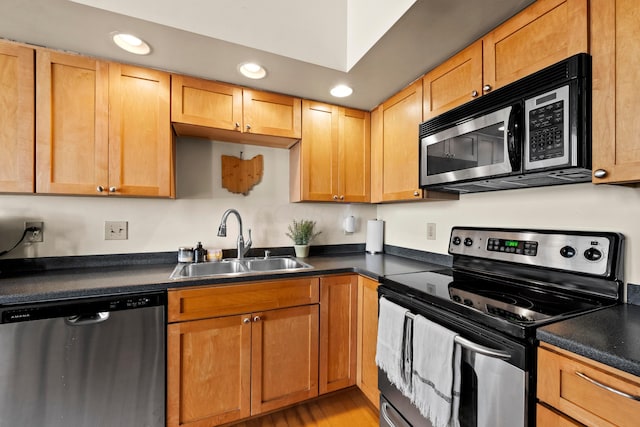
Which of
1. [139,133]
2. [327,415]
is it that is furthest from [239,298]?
[139,133]

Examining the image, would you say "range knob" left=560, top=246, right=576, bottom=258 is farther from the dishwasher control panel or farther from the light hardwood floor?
the dishwasher control panel

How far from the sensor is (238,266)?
2020 mm

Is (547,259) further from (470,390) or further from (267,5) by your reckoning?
(267,5)

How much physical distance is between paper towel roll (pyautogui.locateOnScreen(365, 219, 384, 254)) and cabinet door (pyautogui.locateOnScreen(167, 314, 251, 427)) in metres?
1.28

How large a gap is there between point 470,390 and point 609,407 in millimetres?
397

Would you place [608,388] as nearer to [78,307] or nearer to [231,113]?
[78,307]

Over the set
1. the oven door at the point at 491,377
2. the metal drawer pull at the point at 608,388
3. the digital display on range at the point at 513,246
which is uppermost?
the digital display on range at the point at 513,246

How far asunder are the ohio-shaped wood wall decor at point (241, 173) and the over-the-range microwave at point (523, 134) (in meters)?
1.33

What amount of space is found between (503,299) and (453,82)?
1.14 meters

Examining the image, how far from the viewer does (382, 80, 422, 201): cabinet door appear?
5.82 feet

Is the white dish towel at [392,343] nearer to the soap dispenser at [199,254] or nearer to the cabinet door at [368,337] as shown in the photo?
the cabinet door at [368,337]

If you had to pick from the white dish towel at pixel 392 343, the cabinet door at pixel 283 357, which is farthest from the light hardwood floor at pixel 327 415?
the white dish towel at pixel 392 343

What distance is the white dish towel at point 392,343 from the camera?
4.18 feet

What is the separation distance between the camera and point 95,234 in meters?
1.76
